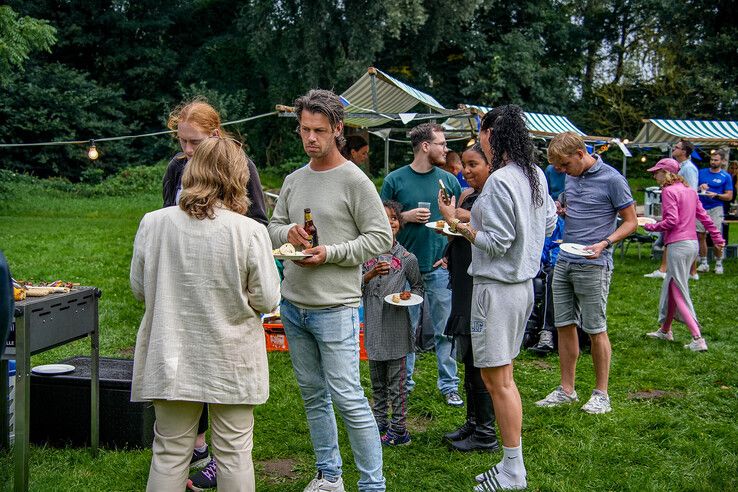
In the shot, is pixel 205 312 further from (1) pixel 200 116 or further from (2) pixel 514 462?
(2) pixel 514 462

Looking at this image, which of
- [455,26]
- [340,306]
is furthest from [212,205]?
[455,26]

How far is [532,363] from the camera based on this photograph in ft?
22.6

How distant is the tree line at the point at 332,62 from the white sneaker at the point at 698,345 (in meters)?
17.9

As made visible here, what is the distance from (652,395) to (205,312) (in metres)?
4.18

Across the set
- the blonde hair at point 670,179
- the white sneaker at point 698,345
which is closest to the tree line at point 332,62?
the blonde hair at point 670,179

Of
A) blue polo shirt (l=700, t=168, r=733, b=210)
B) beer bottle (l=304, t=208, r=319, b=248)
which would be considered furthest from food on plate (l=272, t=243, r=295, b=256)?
blue polo shirt (l=700, t=168, r=733, b=210)

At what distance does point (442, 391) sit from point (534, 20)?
27015mm

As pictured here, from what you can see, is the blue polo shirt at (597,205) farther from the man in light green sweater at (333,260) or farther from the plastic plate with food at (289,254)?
the plastic plate with food at (289,254)

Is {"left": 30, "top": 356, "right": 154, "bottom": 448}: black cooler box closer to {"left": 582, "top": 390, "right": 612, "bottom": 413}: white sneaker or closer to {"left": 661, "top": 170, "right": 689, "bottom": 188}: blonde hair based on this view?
{"left": 582, "top": 390, "right": 612, "bottom": 413}: white sneaker

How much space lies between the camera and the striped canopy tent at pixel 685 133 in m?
15.5

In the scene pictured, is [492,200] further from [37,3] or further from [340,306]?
[37,3]

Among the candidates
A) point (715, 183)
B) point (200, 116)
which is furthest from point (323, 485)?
point (715, 183)

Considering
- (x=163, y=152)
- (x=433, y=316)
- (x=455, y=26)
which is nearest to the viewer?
(x=433, y=316)

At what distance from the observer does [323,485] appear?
12.7 ft
